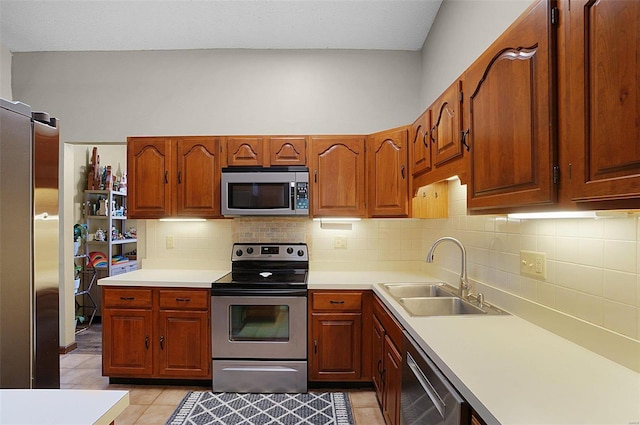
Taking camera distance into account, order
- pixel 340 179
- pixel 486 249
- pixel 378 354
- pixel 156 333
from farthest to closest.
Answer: pixel 340 179 < pixel 156 333 < pixel 378 354 < pixel 486 249

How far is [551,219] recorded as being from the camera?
1413 mm

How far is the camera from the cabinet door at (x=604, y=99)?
28.5 inches

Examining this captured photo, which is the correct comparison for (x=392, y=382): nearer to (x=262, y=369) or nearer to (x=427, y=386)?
(x=427, y=386)

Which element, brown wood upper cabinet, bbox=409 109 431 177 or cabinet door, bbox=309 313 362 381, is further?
cabinet door, bbox=309 313 362 381

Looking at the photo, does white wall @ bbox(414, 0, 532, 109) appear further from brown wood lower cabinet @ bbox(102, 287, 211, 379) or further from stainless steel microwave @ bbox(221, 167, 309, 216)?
brown wood lower cabinet @ bbox(102, 287, 211, 379)

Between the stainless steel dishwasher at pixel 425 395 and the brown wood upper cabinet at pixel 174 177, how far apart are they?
6.31 feet

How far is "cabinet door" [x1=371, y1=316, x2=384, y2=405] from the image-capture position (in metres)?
2.11

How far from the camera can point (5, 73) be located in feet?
10.4

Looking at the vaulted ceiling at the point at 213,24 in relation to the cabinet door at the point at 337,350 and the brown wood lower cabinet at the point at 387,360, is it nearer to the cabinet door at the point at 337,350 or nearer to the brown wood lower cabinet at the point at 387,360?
the brown wood lower cabinet at the point at 387,360

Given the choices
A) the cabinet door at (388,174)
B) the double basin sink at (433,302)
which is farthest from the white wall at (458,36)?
the double basin sink at (433,302)

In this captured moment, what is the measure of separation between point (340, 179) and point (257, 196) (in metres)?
0.69

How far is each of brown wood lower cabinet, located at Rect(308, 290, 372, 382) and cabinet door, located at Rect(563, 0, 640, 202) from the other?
183cm

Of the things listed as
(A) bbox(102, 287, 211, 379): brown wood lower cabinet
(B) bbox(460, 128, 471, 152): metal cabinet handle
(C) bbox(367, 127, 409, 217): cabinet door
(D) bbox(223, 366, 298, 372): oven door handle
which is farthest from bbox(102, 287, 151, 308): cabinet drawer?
(B) bbox(460, 128, 471, 152): metal cabinet handle

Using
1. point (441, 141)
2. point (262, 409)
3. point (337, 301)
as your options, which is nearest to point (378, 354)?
point (337, 301)
